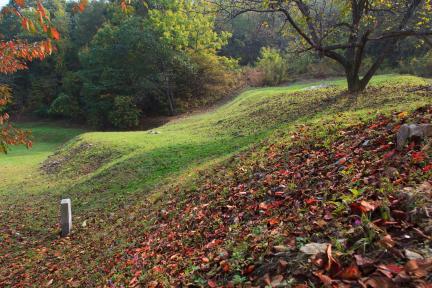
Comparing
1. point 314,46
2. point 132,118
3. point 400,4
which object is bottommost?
point 132,118

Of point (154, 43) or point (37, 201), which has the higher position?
point (154, 43)

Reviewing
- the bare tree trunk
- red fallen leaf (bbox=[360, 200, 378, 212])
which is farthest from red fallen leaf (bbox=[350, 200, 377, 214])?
the bare tree trunk

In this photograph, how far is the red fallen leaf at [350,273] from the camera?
112 inches

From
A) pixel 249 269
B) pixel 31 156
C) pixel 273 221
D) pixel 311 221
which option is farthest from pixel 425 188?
pixel 31 156

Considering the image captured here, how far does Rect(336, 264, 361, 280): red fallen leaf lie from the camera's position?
9.30 feet

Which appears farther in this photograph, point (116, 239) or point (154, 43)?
point (154, 43)

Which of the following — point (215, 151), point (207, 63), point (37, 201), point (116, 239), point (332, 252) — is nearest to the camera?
point (332, 252)

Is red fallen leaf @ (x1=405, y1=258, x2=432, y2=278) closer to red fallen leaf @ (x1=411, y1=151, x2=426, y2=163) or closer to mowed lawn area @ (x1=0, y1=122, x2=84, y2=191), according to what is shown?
red fallen leaf @ (x1=411, y1=151, x2=426, y2=163)

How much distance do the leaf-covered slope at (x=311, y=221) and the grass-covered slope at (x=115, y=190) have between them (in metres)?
0.25

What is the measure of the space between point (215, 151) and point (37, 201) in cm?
597

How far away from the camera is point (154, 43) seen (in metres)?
33.6

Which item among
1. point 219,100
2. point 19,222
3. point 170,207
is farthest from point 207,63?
point 170,207

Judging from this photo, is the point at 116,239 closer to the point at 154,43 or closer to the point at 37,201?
the point at 37,201

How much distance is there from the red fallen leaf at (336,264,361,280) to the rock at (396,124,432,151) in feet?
7.76
